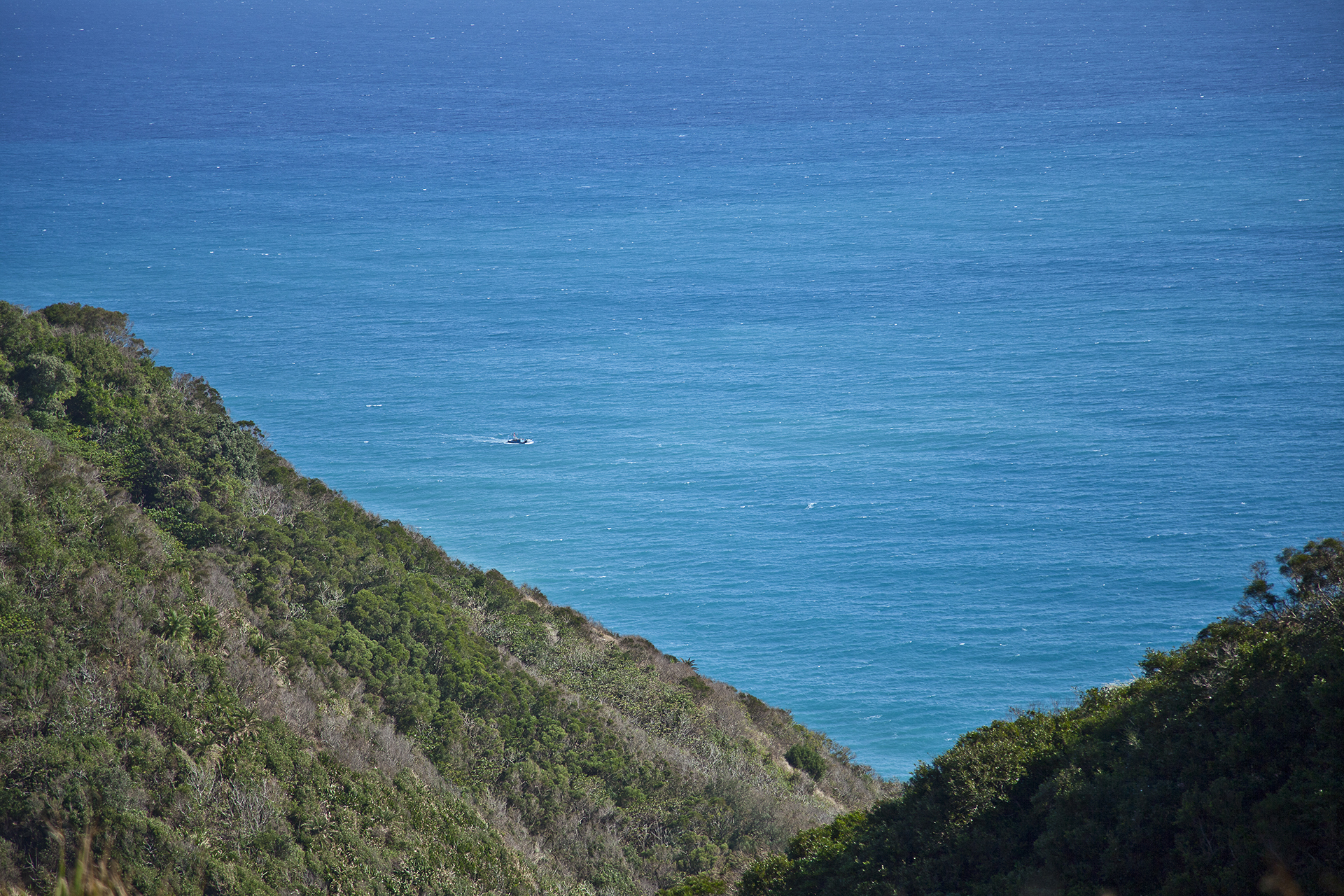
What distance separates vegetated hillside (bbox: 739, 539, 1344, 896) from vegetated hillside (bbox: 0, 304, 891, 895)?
12.2 ft

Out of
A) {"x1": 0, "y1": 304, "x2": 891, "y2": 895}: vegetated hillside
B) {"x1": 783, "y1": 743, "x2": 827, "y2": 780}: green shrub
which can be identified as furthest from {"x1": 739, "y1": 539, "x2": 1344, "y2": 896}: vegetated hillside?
{"x1": 783, "y1": 743, "x2": 827, "y2": 780}: green shrub

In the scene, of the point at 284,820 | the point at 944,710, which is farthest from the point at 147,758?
the point at 944,710

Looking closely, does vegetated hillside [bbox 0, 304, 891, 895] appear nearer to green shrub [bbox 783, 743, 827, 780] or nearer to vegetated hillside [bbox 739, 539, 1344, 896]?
green shrub [bbox 783, 743, 827, 780]

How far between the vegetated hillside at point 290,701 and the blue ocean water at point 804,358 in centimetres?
1837

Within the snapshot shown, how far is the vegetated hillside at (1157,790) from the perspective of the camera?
34.1ft

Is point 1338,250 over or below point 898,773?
over

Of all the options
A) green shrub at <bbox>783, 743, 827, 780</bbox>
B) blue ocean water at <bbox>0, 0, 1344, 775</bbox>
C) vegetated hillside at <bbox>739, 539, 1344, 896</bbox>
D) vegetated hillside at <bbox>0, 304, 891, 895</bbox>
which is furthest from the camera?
blue ocean water at <bbox>0, 0, 1344, 775</bbox>

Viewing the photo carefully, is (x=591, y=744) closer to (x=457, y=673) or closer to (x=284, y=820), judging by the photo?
(x=457, y=673)

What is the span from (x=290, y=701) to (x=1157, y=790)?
12912 millimetres

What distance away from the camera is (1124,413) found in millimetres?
78625

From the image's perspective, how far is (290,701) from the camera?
17438mm

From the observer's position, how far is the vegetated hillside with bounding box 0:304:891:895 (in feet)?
46.8

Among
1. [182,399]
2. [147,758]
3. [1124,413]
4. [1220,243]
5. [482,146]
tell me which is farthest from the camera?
[482,146]

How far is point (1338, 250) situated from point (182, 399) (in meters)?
118
